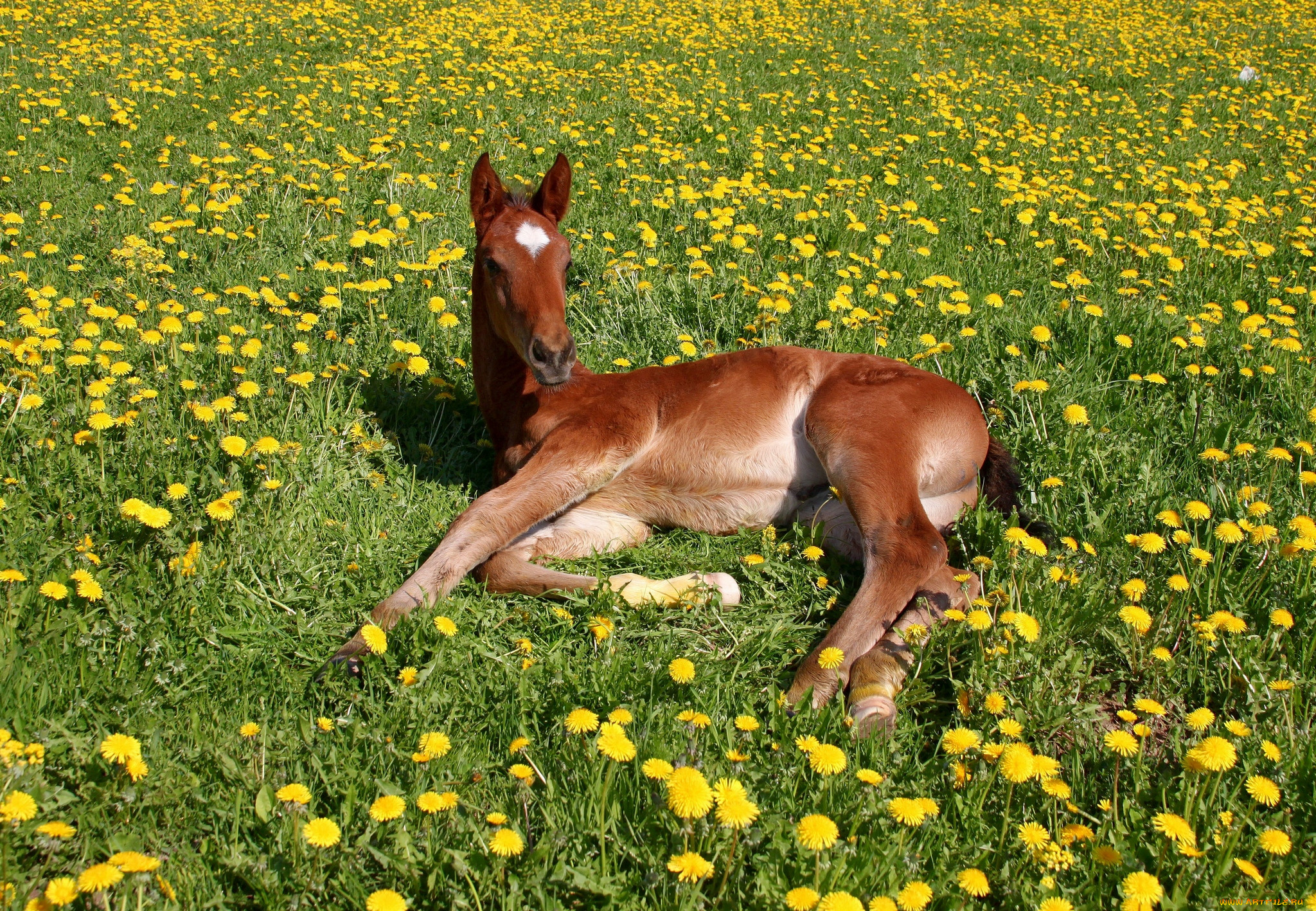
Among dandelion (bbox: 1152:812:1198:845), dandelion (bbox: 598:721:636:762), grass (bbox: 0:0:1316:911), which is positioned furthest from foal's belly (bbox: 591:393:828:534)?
dandelion (bbox: 1152:812:1198:845)

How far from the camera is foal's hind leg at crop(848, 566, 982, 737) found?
2.74 metres

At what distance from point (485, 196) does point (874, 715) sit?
280 centimetres

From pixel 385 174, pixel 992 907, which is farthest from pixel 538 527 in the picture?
pixel 385 174

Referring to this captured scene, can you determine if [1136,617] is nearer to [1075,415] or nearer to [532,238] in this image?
[1075,415]

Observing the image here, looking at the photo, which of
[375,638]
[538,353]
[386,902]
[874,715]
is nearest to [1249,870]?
[874,715]

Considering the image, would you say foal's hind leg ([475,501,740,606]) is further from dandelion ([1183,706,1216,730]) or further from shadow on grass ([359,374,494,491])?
dandelion ([1183,706,1216,730])

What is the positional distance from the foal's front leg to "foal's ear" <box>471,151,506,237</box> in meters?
1.04

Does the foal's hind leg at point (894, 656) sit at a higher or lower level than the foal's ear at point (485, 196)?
lower

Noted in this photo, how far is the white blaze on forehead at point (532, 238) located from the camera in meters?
3.89

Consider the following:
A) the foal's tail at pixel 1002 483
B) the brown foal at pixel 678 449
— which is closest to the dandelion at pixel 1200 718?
the brown foal at pixel 678 449

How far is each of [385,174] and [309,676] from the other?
4996mm

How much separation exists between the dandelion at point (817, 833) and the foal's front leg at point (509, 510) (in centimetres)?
Answer: 157

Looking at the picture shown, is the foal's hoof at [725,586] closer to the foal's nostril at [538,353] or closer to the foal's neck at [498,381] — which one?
the foal's nostril at [538,353]

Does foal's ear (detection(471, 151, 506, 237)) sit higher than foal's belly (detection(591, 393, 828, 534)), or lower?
higher
